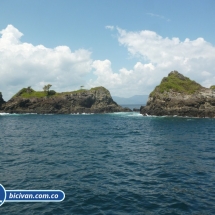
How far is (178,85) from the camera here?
465 ft

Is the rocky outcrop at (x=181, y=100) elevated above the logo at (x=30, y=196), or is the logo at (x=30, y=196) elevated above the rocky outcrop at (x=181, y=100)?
the rocky outcrop at (x=181, y=100)

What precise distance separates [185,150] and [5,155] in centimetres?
3052

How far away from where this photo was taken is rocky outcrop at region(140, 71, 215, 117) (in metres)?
115

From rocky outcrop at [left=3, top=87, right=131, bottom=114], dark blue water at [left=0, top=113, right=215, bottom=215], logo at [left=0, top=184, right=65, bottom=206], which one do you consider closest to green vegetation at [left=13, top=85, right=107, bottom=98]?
rocky outcrop at [left=3, top=87, right=131, bottom=114]

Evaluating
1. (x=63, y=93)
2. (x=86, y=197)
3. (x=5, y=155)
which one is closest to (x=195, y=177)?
(x=86, y=197)

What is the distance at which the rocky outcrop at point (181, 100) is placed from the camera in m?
115

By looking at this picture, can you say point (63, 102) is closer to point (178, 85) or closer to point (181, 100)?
point (178, 85)

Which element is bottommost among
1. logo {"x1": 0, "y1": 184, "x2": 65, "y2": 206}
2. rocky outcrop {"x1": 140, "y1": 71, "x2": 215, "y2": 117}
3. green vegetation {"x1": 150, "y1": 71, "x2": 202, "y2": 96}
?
logo {"x1": 0, "y1": 184, "x2": 65, "y2": 206}

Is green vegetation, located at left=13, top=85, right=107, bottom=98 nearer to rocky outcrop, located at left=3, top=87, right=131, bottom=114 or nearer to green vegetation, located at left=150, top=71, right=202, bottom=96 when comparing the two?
rocky outcrop, located at left=3, top=87, right=131, bottom=114

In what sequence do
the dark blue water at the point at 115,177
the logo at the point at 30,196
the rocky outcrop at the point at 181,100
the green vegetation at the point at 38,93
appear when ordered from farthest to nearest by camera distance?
the green vegetation at the point at 38,93, the rocky outcrop at the point at 181,100, the logo at the point at 30,196, the dark blue water at the point at 115,177

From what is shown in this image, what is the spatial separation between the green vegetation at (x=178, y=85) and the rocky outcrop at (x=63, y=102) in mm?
47237

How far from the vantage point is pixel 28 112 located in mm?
158375

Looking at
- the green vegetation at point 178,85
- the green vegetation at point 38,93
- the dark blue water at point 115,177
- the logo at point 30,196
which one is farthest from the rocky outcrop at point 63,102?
the logo at point 30,196

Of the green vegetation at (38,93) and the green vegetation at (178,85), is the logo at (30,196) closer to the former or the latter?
the green vegetation at (178,85)
